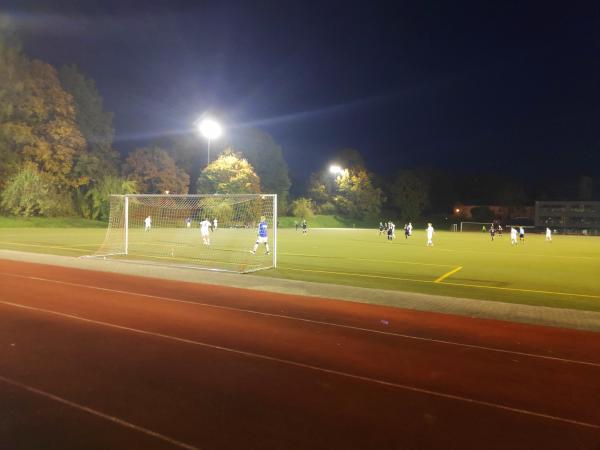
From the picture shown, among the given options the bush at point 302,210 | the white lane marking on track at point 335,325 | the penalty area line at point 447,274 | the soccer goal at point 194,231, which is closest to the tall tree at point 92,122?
the soccer goal at point 194,231

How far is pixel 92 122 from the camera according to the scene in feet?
205

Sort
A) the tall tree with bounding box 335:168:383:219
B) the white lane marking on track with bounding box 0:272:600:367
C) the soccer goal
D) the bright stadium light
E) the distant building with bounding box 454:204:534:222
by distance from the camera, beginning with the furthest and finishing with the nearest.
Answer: the distant building with bounding box 454:204:534:222 < the bright stadium light < the tall tree with bounding box 335:168:383:219 < the soccer goal < the white lane marking on track with bounding box 0:272:600:367

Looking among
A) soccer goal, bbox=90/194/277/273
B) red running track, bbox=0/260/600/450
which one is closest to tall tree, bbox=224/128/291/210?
soccer goal, bbox=90/194/277/273

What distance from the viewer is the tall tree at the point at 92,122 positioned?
5988cm

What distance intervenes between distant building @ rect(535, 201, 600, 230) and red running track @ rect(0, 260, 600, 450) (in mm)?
74263

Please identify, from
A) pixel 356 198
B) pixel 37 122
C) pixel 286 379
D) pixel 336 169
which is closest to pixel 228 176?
pixel 37 122

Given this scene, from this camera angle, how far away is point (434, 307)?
35.3 ft

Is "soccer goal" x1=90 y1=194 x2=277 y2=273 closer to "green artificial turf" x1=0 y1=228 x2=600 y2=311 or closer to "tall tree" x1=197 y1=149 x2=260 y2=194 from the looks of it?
"green artificial turf" x1=0 y1=228 x2=600 y2=311

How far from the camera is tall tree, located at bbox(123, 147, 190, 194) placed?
63250mm

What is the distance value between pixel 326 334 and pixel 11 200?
5185 cm

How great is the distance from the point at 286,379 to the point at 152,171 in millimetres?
61318

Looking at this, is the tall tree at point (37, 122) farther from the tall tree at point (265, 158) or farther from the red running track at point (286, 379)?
the red running track at point (286, 379)

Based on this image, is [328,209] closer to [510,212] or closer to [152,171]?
[152,171]

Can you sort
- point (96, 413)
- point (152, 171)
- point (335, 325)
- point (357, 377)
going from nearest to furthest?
point (96, 413) < point (357, 377) < point (335, 325) < point (152, 171)
